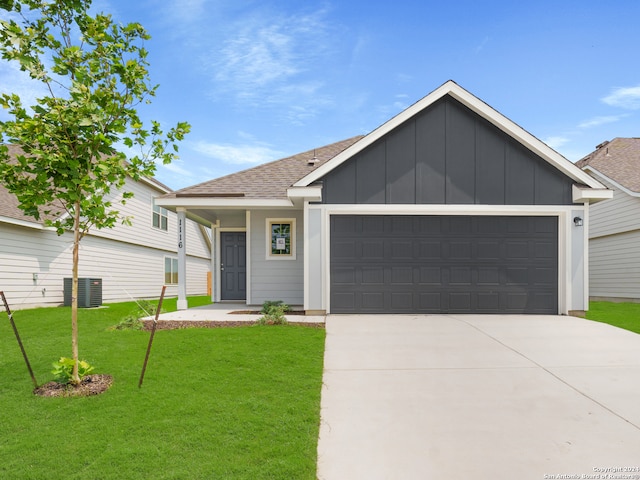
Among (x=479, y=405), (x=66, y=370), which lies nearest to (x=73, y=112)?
(x=66, y=370)

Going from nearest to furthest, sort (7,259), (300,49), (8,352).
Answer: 1. (8,352)
2. (300,49)
3. (7,259)

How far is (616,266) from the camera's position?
17266 millimetres

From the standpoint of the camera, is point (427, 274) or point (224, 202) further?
point (224, 202)

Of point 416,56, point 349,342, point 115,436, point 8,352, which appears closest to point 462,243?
point 349,342

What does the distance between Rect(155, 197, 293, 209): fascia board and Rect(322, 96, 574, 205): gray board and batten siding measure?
174 centimetres

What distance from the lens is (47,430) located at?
13.2 ft

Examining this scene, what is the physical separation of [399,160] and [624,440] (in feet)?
24.2

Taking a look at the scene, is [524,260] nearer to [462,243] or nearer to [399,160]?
[462,243]

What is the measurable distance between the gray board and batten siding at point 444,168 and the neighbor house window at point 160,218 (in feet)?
44.2

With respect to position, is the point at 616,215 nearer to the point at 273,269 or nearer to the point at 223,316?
Result: the point at 273,269

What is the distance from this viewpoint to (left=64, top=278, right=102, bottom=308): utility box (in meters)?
14.4

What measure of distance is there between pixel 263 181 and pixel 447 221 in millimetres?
5368

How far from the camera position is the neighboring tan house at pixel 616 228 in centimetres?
1609

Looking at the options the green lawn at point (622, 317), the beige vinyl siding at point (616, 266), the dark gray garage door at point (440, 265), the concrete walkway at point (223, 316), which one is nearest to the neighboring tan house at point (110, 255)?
the concrete walkway at point (223, 316)
